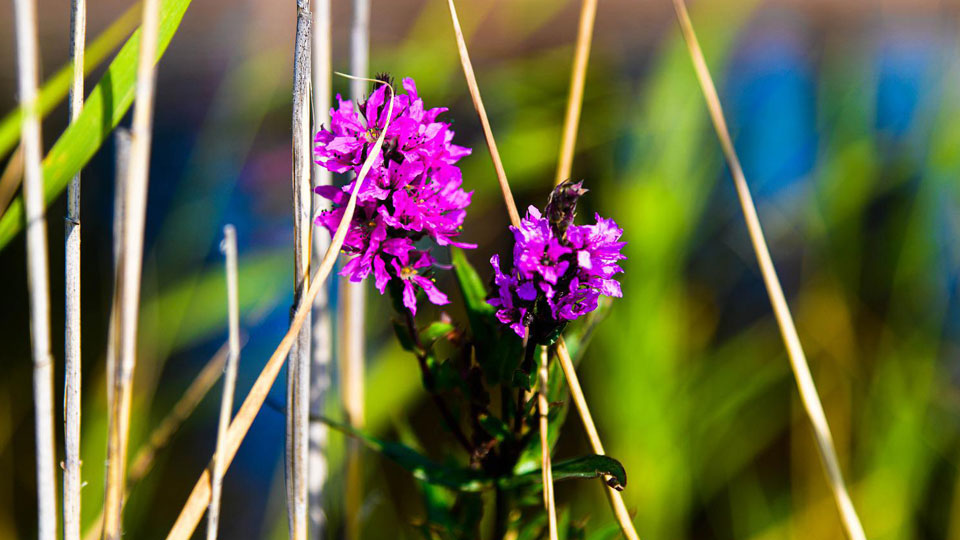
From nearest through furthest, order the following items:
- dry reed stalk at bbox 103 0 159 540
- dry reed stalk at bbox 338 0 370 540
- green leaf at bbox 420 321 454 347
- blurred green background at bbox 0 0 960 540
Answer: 1. dry reed stalk at bbox 103 0 159 540
2. green leaf at bbox 420 321 454 347
3. dry reed stalk at bbox 338 0 370 540
4. blurred green background at bbox 0 0 960 540

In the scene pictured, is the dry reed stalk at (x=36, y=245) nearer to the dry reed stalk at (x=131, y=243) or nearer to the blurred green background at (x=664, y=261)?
the dry reed stalk at (x=131, y=243)

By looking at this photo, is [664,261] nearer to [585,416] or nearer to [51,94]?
[585,416]

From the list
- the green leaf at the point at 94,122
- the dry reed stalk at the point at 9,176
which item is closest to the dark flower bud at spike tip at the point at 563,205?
the green leaf at the point at 94,122

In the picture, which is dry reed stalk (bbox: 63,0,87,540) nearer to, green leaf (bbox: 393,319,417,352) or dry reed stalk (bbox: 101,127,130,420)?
dry reed stalk (bbox: 101,127,130,420)

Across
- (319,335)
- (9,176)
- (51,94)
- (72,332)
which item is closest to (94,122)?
(51,94)

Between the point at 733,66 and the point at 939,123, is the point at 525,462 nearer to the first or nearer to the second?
the point at 939,123

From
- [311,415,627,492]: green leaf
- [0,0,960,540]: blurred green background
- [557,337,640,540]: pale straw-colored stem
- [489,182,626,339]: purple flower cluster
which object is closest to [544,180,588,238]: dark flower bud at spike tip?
[489,182,626,339]: purple flower cluster

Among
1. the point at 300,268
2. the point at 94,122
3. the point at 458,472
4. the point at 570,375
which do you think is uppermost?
the point at 94,122

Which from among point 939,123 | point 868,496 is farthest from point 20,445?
point 939,123
